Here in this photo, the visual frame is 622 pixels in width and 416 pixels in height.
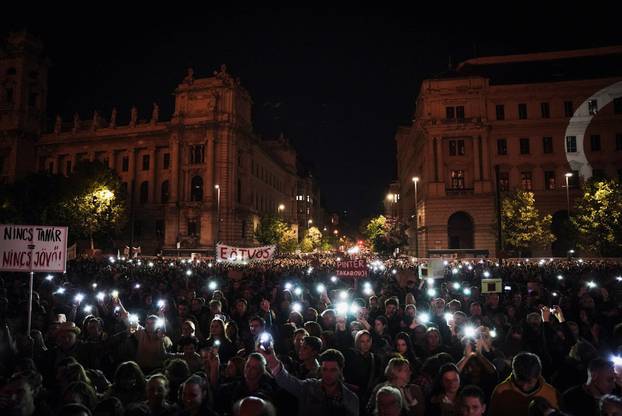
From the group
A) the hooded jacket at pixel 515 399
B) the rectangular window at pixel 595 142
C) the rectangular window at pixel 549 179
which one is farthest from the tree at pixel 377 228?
the hooded jacket at pixel 515 399

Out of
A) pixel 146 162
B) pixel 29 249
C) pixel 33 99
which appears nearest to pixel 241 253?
pixel 29 249

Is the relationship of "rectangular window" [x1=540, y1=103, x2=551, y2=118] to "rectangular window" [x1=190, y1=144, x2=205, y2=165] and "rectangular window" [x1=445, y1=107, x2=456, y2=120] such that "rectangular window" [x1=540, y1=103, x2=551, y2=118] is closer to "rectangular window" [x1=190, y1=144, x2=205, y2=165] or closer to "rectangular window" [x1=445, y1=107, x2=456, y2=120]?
"rectangular window" [x1=445, y1=107, x2=456, y2=120]

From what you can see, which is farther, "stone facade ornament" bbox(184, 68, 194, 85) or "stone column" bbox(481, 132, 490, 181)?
"stone facade ornament" bbox(184, 68, 194, 85)

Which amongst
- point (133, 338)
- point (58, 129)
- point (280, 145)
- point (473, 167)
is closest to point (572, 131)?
point (473, 167)

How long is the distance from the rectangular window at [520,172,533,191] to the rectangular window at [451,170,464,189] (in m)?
6.43

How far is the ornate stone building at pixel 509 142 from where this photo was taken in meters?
47.8

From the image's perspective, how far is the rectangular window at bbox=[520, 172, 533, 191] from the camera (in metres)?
49.2

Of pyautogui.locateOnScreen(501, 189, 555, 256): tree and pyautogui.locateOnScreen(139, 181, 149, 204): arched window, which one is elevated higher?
pyautogui.locateOnScreen(139, 181, 149, 204): arched window

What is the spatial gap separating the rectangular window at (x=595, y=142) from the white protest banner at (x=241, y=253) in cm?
4190

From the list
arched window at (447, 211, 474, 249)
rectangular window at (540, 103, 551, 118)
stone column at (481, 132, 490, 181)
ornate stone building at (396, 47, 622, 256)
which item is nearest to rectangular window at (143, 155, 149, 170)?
ornate stone building at (396, 47, 622, 256)

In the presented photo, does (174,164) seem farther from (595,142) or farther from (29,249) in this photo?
(29,249)

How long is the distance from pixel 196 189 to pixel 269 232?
1212cm

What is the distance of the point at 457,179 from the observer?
4972 cm

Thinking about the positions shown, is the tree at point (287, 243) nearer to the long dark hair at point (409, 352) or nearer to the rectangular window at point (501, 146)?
the rectangular window at point (501, 146)
